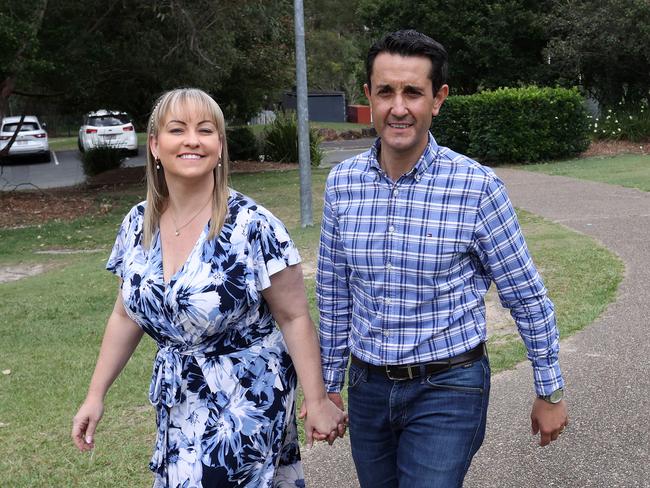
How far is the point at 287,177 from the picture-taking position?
20391 mm

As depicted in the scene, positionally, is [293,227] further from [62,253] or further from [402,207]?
[402,207]

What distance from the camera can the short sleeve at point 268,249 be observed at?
98.7 inches

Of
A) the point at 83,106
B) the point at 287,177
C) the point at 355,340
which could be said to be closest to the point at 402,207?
the point at 355,340

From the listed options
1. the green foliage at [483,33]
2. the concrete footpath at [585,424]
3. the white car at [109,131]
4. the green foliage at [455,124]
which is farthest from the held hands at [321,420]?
the white car at [109,131]

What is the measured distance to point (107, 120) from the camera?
103 ft

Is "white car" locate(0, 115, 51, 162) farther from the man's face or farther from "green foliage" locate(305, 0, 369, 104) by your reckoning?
the man's face

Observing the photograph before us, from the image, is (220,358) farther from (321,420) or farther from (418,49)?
(418,49)

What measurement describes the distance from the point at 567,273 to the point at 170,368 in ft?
19.3

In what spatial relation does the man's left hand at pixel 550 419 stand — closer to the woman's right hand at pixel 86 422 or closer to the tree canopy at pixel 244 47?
the woman's right hand at pixel 86 422

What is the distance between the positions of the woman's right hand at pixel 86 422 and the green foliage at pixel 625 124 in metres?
22.4

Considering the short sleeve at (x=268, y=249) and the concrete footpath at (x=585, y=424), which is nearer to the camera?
the short sleeve at (x=268, y=249)

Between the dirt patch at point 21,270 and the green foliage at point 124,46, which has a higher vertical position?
the green foliage at point 124,46

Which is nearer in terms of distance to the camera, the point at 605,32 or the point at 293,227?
A: the point at 293,227

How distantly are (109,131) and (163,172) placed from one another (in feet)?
96.3
